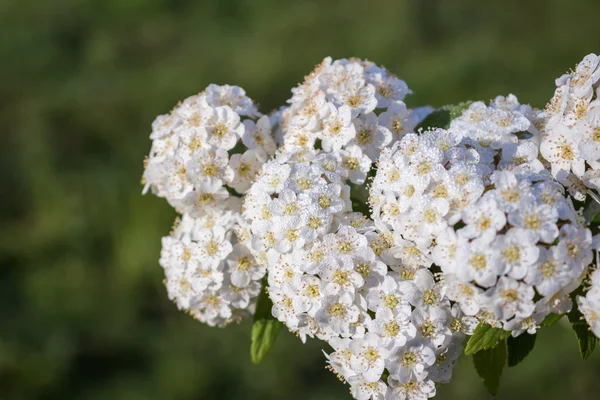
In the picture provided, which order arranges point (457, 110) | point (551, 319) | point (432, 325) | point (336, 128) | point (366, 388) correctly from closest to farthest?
point (551, 319)
point (432, 325)
point (366, 388)
point (336, 128)
point (457, 110)

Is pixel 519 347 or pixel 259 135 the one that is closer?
pixel 519 347

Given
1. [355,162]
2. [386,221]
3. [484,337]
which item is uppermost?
[355,162]

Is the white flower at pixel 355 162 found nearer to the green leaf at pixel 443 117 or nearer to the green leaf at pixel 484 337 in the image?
the green leaf at pixel 443 117

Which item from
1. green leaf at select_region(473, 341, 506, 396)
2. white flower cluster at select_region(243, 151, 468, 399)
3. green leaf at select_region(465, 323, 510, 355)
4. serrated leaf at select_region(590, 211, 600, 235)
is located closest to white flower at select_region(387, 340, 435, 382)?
white flower cluster at select_region(243, 151, 468, 399)

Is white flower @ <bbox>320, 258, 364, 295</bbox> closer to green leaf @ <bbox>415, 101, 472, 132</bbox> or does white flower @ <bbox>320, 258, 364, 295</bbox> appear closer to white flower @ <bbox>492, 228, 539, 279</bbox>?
white flower @ <bbox>492, 228, 539, 279</bbox>

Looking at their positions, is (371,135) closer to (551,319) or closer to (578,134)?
(578,134)

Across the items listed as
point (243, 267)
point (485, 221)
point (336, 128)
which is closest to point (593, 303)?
point (485, 221)

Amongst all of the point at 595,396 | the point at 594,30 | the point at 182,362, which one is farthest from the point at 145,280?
the point at 594,30
